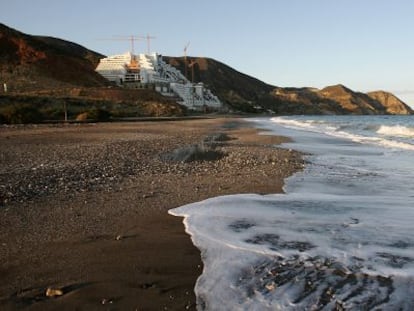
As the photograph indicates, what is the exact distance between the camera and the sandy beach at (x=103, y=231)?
3.02m

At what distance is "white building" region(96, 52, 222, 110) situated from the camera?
3300 inches

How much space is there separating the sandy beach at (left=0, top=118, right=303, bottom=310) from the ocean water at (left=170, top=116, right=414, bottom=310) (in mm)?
284

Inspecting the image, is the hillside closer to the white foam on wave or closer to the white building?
the white building

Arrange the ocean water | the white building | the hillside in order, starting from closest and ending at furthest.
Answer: the ocean water, the hillside, the white building

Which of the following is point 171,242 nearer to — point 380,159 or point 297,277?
point 297,277

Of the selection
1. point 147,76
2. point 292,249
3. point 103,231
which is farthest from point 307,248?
point 147,76

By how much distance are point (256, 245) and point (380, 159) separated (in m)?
9.24

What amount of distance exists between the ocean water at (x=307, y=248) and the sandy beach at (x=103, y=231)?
0.93ft

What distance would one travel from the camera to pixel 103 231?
178 inches

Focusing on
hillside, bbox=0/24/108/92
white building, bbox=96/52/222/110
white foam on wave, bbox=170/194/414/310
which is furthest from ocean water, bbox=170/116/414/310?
white building, bbox=96/52/222/110

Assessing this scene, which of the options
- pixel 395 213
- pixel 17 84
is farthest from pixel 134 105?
pixel 395 213

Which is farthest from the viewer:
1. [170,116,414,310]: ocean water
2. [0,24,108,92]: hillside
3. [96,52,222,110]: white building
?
[96,52,222,110]: white building

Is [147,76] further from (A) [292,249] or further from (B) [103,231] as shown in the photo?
(A) [292,249]

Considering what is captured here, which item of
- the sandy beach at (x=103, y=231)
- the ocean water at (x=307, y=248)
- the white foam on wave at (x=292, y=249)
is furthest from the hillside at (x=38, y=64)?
the white foam on wave at (x=292, y=249)
